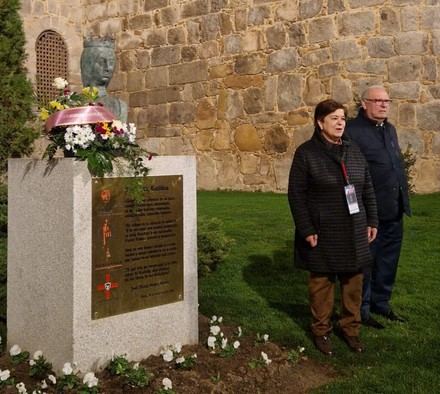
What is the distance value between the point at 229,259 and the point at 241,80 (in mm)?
5853

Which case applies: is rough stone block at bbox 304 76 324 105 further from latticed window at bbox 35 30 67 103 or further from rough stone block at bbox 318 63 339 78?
latticed window at bbox 35 30 67 103

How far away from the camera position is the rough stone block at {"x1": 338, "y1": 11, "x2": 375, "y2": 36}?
34.9 feet

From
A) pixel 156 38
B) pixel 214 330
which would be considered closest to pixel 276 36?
pixel 156 38

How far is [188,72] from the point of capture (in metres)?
13.1

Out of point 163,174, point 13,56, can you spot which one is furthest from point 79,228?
point 13,56

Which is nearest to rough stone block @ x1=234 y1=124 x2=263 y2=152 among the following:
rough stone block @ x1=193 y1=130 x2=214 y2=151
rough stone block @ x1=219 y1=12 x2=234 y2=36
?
rough stone block @ x1=193 y1=130 x2=214 y2=151

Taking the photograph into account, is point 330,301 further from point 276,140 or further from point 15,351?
point 276,140

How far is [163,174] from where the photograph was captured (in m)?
4.47

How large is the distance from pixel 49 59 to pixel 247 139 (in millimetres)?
5114

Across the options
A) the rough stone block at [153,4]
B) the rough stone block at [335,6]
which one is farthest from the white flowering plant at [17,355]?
the rough stone block at [153,4]

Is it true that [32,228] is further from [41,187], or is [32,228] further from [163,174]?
[163,174]

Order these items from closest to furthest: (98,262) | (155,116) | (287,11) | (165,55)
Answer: (98,262)
(287,11)
(165,55)
(155,116)

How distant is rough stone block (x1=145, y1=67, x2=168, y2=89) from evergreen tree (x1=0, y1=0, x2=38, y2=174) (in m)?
4.69

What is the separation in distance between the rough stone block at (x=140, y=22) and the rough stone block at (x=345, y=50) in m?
4.50
